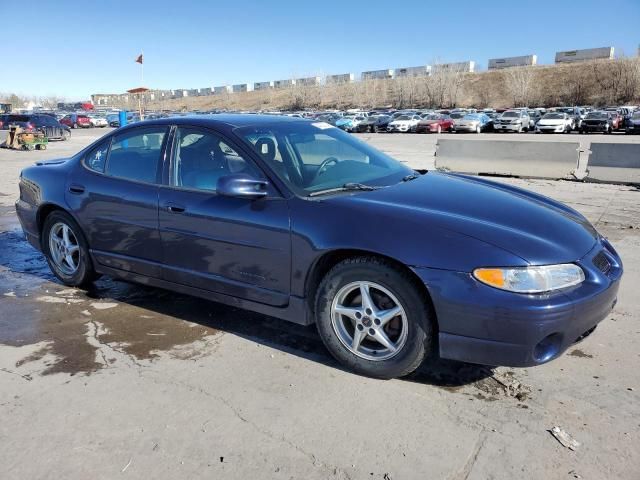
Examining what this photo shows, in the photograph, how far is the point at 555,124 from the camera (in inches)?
1358

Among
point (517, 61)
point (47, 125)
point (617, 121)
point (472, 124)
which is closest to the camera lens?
point (47, 125)

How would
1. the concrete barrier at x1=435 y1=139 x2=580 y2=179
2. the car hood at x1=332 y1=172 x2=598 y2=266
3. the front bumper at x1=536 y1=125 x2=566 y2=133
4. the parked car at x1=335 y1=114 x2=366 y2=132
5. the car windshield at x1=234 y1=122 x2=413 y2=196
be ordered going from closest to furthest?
the car hood at x1=332 y1=172 x2=598 y2=266 < the car windshield at x1=234 y1=122 x2=413 y2=196 < the concrete barrier at x1=435 y1=139 x2=580 y2=179 < the front bumper at x1=536 y1=125 x2=566 y2=133 < the parked car at x1=335 y1=114 x2=366 y2=132

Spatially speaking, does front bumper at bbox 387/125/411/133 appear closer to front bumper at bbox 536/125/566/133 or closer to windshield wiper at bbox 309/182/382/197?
front bumper at bbox 536/125/566/133

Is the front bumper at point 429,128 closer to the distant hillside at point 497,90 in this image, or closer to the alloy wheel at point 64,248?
the alloy wheel at point 64,248

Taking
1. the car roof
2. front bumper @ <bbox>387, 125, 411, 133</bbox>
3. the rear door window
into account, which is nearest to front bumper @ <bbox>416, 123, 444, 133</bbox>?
front bumper @ <bbox>387, 125, 411, 133</bbox>

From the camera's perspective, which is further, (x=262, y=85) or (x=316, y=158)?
(x=262, y=85)

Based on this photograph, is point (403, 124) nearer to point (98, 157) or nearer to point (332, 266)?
point (98, 157)

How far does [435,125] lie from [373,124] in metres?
5.77

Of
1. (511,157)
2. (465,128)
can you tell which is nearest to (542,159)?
(511,157)

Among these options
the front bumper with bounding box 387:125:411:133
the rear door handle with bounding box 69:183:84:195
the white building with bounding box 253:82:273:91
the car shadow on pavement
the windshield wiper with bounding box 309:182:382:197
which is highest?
the white building with bounding box 253:82:273:91

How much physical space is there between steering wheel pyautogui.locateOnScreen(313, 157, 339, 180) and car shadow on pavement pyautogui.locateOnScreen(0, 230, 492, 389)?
1157 millimetres

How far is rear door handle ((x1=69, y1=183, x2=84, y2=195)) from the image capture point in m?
4.40

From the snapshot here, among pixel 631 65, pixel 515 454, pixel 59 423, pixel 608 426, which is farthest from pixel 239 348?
pixel 631 65

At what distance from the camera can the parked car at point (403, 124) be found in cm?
3906
